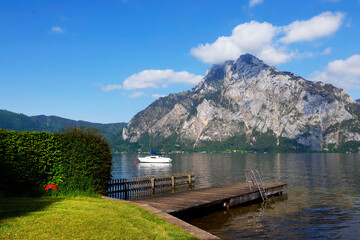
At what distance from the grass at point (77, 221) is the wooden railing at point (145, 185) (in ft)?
42.4

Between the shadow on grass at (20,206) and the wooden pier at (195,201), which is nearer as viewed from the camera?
the shadow on grass at (20,206)

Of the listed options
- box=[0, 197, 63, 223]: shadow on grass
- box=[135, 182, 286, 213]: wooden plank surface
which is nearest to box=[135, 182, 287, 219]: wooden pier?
box=[135, 182, 286, 213]: wooden plank surface

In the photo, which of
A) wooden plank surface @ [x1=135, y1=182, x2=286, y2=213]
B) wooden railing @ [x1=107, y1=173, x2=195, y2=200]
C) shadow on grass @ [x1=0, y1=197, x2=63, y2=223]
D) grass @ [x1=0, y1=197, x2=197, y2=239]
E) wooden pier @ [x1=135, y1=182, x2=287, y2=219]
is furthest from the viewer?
wooden railing @ [x1=107, y1=173, x2=195, y2=200]

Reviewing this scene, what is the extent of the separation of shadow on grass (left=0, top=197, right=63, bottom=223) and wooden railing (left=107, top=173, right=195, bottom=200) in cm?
1214

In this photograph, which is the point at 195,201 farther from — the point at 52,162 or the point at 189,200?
the point at 52,162

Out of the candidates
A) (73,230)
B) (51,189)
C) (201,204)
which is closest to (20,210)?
(73,230)

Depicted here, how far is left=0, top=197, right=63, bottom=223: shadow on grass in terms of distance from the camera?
40.4 ft

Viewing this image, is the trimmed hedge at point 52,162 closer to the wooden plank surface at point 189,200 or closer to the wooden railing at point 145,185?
the wooden plank surface at point 189,200

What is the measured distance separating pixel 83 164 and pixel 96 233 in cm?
1027

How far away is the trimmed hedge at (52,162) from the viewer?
18000 mm

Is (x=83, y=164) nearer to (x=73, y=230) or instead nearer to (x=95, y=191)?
(x=95, y=191)

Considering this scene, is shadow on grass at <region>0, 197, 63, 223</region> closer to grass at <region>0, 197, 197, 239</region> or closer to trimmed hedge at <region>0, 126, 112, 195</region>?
grass at <region>0, 197, 197, 239</region>

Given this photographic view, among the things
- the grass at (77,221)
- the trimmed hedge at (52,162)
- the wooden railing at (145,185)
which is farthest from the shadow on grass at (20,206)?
the wooden railing at (145,185)

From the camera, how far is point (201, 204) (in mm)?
22656
